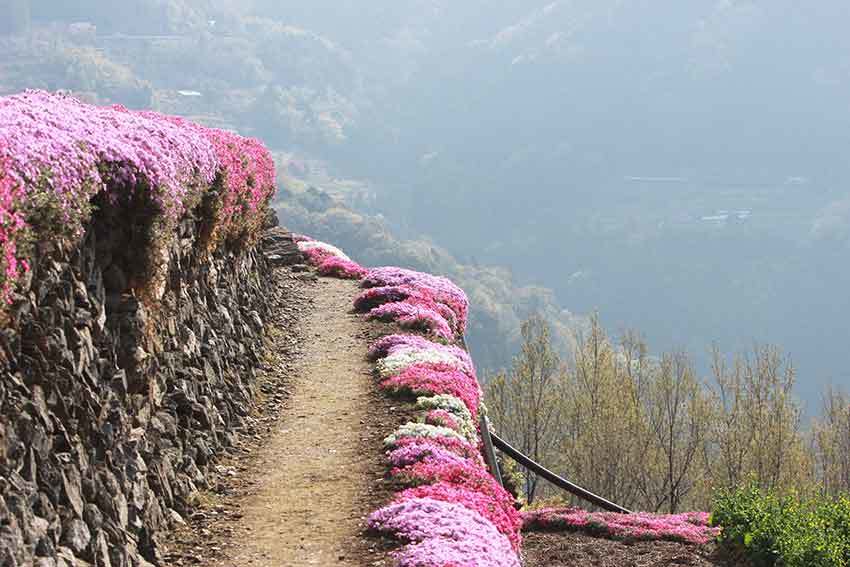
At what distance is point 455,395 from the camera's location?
2083cm

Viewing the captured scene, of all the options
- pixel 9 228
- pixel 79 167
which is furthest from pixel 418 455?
pixel 9 228

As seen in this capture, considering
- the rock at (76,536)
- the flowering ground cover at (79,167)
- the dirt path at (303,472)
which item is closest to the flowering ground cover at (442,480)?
the dirt path at (303,472)

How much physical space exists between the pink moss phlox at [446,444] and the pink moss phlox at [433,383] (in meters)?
2.63

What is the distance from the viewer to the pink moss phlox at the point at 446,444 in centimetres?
1709

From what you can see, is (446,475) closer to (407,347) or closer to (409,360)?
(409,360)

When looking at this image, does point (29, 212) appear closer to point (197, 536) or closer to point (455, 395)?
point (197, 536)

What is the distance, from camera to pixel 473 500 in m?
15.2

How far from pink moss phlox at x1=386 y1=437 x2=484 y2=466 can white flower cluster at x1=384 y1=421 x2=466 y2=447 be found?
14 centimetres

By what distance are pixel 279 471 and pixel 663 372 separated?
44.6 m

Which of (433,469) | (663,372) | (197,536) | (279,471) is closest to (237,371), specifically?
(279,471)

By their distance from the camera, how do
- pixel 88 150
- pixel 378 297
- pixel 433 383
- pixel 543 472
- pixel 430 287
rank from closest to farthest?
pixel 88 150 → pixel 433 383 → pixel 378 297 → pixel 543 472 → pixel 430 287

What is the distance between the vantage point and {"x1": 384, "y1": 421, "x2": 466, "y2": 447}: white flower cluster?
57.4 ft

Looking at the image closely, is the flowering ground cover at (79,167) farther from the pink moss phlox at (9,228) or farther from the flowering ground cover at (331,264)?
the flowering ground cover at (331,264)

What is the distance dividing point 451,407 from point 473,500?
4.75 meters
